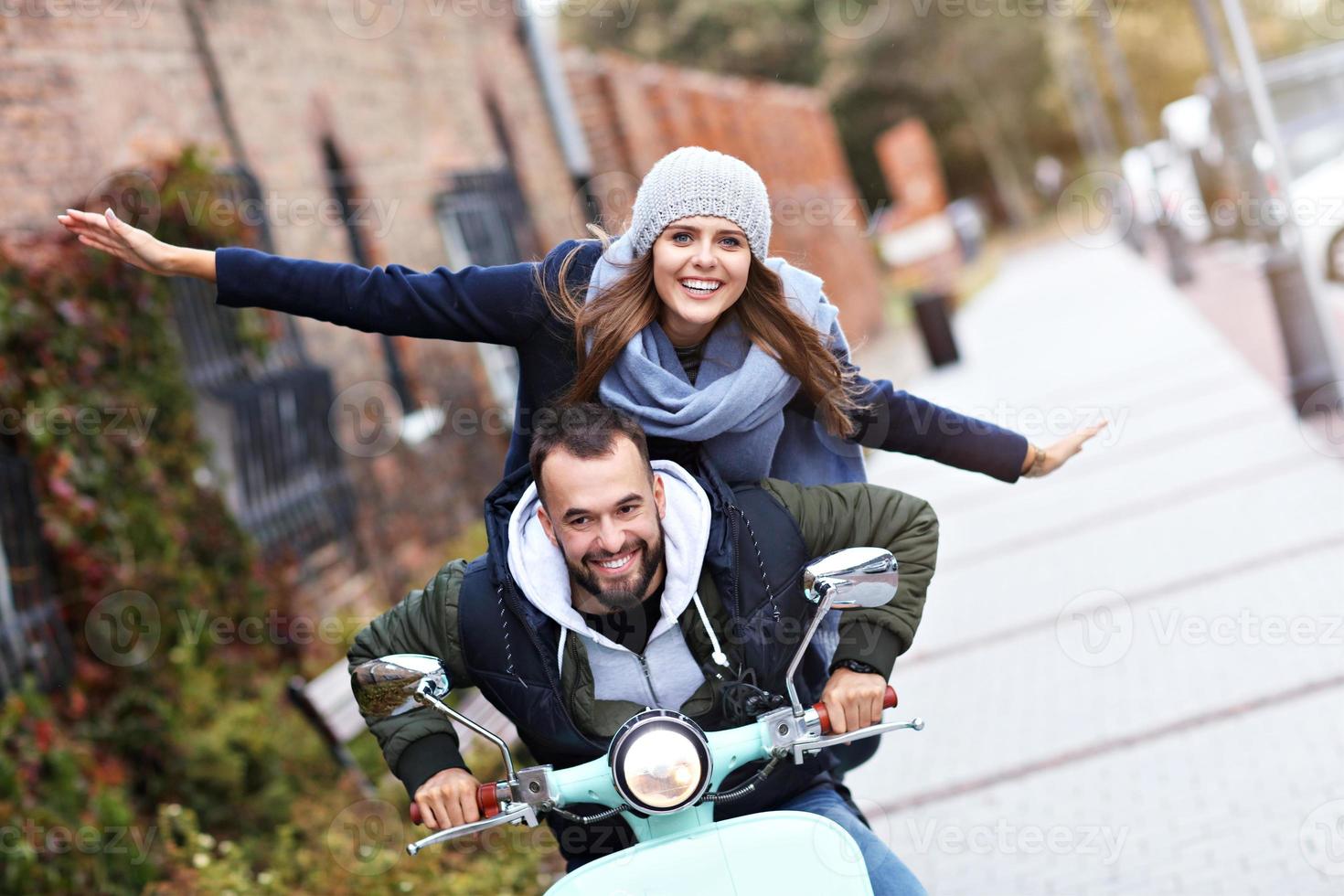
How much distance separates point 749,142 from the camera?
774 inches

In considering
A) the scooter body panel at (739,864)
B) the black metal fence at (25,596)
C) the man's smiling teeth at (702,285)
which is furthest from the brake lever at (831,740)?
the black metal fence at (25,596)

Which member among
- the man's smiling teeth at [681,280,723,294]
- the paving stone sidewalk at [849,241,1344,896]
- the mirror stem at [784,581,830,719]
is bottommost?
the paving stone sidewalk at [849,241,1344,896]

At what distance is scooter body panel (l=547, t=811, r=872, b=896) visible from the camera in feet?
8.45

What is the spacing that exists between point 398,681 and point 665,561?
527mm

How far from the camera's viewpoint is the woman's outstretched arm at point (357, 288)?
311cm

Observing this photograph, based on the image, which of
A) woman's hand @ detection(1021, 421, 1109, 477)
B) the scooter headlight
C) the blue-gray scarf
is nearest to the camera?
the scooter headlight

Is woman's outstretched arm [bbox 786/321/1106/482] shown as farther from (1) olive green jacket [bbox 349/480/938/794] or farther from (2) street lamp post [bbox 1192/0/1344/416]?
(2) street lamp post [bbox 1192/0/1344/416]

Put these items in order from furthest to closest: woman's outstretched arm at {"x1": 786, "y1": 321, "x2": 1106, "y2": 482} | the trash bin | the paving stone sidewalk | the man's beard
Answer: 1. the trash bin
2. the paving stone sidewalk
3. woman's outstretched arm at {"x1": 786, "y1": 321, "x2": 1106, "y2": 482}
4. the man's beard

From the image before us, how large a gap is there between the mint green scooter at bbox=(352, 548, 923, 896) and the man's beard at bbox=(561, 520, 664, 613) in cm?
25

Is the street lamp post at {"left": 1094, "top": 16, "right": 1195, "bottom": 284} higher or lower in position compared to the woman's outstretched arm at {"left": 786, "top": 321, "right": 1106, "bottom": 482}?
higher

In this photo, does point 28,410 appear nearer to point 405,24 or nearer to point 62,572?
point 62,572

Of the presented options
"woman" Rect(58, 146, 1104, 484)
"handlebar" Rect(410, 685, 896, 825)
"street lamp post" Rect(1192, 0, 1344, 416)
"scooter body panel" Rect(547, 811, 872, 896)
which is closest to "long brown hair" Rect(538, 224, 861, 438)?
"woman" Rect(58, 146, 1104, 484)

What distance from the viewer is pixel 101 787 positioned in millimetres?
5605

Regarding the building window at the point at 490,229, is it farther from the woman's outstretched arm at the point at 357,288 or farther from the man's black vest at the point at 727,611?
the man's black vest at the point at 727,611
